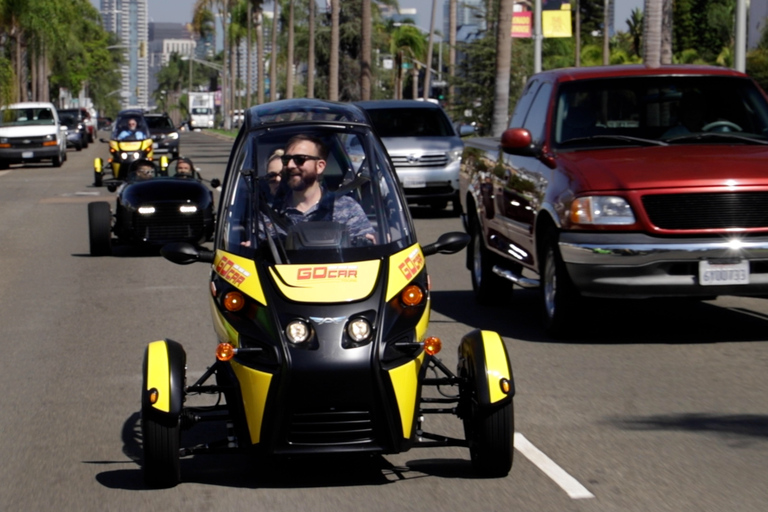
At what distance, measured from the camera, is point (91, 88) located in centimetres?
Result: 16625

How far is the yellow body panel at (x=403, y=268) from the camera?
5.92m

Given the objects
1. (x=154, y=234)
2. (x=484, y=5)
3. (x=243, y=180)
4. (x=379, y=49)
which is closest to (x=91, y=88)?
(x=379, y=49)

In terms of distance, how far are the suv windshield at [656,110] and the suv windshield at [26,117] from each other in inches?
1414

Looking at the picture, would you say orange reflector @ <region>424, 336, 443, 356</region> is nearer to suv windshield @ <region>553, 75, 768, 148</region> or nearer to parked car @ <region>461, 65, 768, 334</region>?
parked car @ <region>461, 65, 768, 334</region>

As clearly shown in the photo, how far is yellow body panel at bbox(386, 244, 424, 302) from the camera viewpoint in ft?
19.4

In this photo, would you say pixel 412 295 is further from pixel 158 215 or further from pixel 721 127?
pixel 158 215

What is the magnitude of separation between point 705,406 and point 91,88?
164 metres

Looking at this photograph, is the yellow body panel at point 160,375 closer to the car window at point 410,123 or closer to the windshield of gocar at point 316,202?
the windshield of gocar at point 316,202

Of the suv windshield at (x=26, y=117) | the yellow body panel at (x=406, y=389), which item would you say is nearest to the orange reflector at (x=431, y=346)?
the yellow body panel at (x=406, y=389)

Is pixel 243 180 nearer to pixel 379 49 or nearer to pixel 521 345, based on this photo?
pixel 521 345

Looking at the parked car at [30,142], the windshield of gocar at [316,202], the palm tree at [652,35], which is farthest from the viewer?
the parked car at [30,142]

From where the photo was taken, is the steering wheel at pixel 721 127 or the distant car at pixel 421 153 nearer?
the steering wheel at pixel 721 127

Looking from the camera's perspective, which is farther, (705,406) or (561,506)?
(705,406)

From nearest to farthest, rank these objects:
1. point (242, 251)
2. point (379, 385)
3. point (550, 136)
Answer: point (379, 385) < point (242, 251) < point (550, 136)
